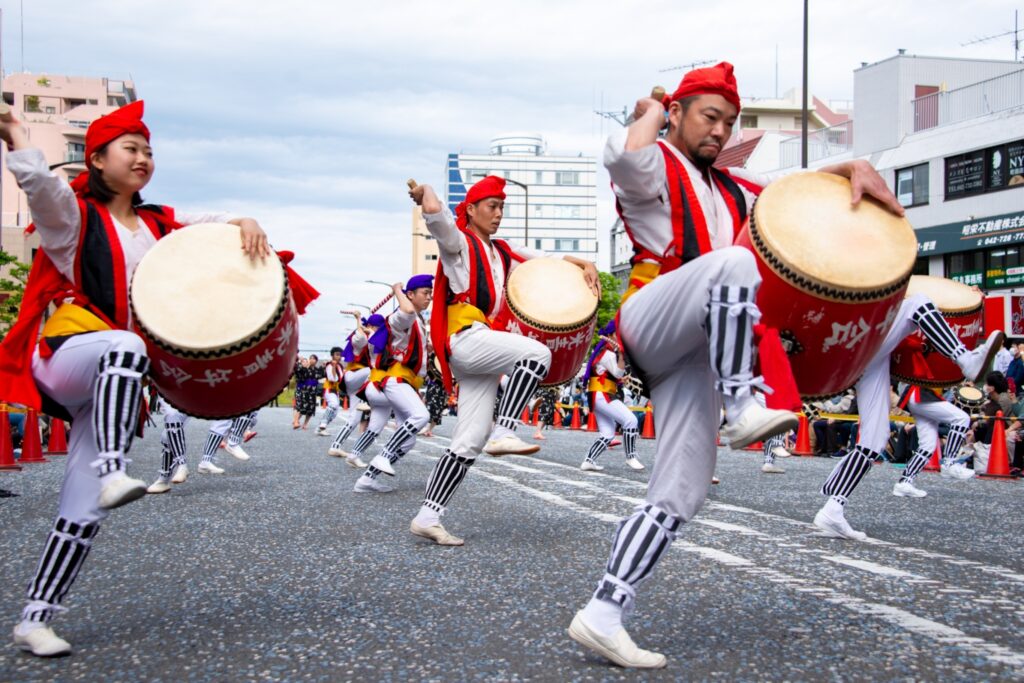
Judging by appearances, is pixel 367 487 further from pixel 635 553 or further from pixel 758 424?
pixel 758 424

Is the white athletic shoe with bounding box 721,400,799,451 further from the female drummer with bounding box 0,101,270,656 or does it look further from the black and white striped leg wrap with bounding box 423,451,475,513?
the black and white striped leg wrap with bounding box 423,451,475,513

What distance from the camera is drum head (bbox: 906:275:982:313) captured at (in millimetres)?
7852

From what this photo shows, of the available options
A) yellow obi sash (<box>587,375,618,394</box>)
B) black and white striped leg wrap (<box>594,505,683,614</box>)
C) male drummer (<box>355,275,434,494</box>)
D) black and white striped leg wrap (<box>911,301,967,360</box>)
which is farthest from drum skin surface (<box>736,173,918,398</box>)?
yellow obi sash (<box>587,375,618,394</box>)

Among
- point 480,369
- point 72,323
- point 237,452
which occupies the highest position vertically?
point 72,323

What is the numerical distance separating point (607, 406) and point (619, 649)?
1132 centimetres

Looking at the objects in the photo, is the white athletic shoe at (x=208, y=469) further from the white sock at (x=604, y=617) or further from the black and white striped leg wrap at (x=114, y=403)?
the white sock at (x=604, y=617)

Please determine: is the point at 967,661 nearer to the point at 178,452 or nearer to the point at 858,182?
the point at 858,182

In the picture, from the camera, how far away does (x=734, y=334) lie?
138 inches

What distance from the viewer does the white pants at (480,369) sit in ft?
21.9

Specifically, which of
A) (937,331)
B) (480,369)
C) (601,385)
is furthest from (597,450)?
(480,369)

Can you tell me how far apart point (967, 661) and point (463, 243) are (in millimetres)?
3777

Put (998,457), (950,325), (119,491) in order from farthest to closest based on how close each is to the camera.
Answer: (998,457)
(950,325)
(119,491)

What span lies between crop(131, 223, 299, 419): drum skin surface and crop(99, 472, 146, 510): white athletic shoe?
41 centimetres

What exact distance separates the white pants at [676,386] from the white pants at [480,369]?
2.59 m
